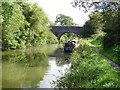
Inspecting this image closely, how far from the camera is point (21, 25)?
54.2 metres

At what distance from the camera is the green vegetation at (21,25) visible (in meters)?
44.2

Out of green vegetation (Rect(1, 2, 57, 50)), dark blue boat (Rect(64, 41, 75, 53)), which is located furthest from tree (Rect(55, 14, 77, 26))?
dark blue boat (Rect(64, 41, 75, 53))

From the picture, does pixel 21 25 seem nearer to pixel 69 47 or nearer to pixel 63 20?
pixel 69 47

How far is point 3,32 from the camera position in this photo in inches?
1763

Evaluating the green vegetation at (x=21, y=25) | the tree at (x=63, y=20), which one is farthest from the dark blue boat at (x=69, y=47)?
the tree at (x=63, y=20)

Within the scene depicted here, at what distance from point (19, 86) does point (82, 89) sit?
18.1 feet

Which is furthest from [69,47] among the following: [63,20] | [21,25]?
[63,20]

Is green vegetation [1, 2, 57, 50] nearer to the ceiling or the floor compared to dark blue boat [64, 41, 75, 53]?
nearer to the ceiling

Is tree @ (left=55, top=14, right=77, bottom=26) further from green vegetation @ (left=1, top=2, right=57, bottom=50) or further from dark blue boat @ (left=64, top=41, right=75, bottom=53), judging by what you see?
dark blue boat @ (left=64, top=41, right=75, bottom=53)

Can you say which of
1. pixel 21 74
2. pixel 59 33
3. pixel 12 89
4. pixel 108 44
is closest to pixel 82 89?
pixel 12 89

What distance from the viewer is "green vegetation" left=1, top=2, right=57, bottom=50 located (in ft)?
145

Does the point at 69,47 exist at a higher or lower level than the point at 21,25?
lower

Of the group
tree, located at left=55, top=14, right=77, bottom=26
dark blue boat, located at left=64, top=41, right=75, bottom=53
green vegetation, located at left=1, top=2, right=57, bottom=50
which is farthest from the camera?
tree, located at left=55, top=14, right=77, bottom=26

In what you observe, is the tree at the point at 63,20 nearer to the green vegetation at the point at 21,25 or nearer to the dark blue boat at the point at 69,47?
the green vegetation at the point at 21,25
